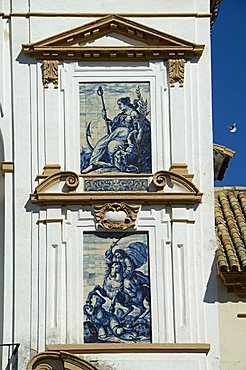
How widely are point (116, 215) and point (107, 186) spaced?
55 cm

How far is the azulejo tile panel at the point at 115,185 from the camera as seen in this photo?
2419cm

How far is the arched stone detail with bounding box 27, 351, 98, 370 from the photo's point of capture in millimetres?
23109

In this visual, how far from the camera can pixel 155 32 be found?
2470 cm

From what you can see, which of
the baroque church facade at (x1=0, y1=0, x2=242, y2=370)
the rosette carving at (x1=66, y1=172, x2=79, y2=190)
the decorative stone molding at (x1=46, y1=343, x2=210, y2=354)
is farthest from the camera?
the rosette carving at (x1=66, y1=172, x2=79, y2=190)

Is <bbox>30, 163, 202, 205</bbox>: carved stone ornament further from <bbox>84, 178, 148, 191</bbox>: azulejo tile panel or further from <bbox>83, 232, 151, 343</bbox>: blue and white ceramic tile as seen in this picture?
<bbox>83, 232, 151, 343</bbox>: blue and white ceramic tile

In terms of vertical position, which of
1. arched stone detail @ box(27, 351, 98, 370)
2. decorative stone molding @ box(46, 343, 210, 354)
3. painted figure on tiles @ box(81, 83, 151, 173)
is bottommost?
arched stone detail @ box(27, 351, 98, 370)

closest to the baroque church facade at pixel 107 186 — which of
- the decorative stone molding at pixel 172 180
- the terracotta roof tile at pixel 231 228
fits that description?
the decorative stone molding at pixel 172 180

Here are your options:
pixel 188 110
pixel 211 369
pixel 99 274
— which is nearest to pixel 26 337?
pixel 99 274

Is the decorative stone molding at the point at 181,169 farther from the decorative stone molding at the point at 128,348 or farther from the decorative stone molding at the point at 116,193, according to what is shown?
the decorative stone molding at the point at 128,348

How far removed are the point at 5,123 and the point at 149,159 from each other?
2.54 meters

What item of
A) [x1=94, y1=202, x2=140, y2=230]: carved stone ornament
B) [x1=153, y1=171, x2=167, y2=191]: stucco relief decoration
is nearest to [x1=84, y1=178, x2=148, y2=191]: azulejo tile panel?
[x1=153, y1=171, x2=167, y2=191]: stucco relief decoration

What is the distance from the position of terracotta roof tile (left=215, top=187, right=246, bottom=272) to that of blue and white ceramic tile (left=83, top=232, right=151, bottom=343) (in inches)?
52.7


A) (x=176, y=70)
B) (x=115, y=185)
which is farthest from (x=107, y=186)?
(x=176, y=70)

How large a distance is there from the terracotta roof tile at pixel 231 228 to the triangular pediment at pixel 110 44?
298 centimetres
